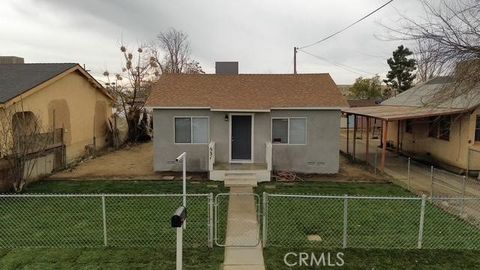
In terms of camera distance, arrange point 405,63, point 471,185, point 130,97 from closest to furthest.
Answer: point 471,185
point 130,97
point 405,63

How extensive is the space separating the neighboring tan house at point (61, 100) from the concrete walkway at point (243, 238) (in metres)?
9.70

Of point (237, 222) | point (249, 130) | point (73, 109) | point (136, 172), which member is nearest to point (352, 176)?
point (249, 130)

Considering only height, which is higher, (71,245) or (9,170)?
(9,170)

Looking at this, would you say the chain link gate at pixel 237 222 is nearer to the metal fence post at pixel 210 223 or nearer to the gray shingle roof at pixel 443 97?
the metal fence post at pixel 210 223

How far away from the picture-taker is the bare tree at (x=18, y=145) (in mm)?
13320

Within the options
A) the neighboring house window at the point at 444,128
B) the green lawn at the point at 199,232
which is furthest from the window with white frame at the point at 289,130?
the neighboring house window at the point at 444,128

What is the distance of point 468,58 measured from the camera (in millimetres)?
10031

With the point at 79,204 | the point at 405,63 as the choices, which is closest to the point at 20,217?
the point at 79,204

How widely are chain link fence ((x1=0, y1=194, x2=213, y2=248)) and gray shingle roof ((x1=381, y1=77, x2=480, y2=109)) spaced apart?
7841 mm

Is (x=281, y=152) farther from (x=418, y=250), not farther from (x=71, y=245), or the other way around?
(x=71, y=245)

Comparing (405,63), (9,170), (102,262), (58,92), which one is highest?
(405,63)

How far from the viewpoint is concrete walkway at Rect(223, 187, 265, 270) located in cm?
743

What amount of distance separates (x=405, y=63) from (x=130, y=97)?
34.2 m

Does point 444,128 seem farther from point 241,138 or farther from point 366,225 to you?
point 366,225
